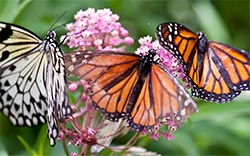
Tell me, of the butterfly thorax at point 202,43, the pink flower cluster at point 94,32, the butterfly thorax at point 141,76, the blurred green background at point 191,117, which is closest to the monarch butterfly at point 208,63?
the butterfly thorax at point 202,43

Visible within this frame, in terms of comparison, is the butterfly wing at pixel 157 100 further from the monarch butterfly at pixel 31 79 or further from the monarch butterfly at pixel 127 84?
the monarch butterfly at pixel 31 79

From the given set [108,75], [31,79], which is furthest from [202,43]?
[31,79]

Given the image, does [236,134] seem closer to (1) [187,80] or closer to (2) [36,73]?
(1) [187,80]

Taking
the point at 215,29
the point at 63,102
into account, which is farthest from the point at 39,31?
the point at 215,29

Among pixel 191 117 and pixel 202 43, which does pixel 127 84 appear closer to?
pixel 202 43

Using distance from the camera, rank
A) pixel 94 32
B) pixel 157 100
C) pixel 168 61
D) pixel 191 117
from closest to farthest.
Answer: pixel 157 100
pixel 168 61
pixel 94 32
pixel 191 117

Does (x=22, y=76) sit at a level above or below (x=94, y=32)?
below
